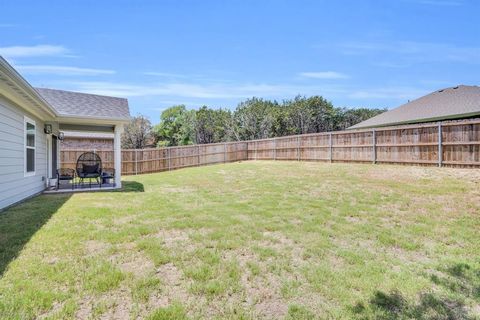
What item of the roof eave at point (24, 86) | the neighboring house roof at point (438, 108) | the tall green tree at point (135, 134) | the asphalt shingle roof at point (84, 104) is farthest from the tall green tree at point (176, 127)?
the roof eave at point (24, 86)

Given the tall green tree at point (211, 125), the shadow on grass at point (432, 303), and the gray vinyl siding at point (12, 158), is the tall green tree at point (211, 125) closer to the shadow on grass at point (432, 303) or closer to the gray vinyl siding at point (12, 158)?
the gray vinyl siding at point (12, 158)

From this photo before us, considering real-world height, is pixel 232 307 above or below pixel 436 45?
below

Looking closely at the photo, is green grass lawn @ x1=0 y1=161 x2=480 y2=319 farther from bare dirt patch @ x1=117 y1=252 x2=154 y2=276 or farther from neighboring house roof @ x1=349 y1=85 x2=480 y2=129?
neighboring house roof @ x1=349 y1=85 x2=480 y2=129

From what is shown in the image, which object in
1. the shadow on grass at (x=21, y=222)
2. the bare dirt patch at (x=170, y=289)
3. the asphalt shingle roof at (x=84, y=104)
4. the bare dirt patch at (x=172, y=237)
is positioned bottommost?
the bare dirt patch at (x=170, y=289)

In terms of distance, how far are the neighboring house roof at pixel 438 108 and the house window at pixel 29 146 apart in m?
16.0

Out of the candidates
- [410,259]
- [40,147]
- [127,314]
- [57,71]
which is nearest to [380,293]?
[410,259]

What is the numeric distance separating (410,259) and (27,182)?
8385 mm

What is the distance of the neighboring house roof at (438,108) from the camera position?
1268 cm

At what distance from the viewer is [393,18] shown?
32.2 ft

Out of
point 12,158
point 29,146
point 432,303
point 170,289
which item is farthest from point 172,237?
point 29,146

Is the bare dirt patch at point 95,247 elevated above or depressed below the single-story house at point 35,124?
below

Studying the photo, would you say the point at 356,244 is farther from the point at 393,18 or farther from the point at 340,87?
the point at 340,87

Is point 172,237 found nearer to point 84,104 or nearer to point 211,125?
point 84,104

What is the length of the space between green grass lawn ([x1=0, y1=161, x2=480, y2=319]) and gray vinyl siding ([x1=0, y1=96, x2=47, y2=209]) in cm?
47
